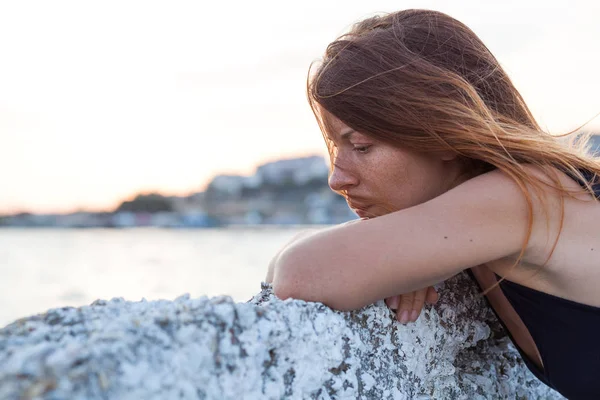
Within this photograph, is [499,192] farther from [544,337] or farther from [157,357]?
[157,357]

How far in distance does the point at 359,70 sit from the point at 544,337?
1012 mm

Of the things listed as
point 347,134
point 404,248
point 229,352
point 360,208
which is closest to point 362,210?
point 360,208

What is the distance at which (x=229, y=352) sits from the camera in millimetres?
1239

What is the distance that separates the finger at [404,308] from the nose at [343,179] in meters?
0.40

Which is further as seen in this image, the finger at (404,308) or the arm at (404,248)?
the finger at (404,308)

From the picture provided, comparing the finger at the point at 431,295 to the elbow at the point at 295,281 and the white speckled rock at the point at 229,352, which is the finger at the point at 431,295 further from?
the elbow at the point at 295,281

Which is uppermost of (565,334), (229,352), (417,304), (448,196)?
(448,196)

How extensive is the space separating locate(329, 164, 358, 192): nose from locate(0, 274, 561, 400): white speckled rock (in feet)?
1.38

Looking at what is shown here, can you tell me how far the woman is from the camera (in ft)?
5.19

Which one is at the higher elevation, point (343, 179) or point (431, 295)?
point (343, 179)

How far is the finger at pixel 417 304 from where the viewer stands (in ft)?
5.86

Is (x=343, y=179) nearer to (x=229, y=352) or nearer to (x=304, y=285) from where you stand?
(x=304, y=285)

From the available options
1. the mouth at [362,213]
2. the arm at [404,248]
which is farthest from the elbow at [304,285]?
the mouth at [362,213]

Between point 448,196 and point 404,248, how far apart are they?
0.70 ft
